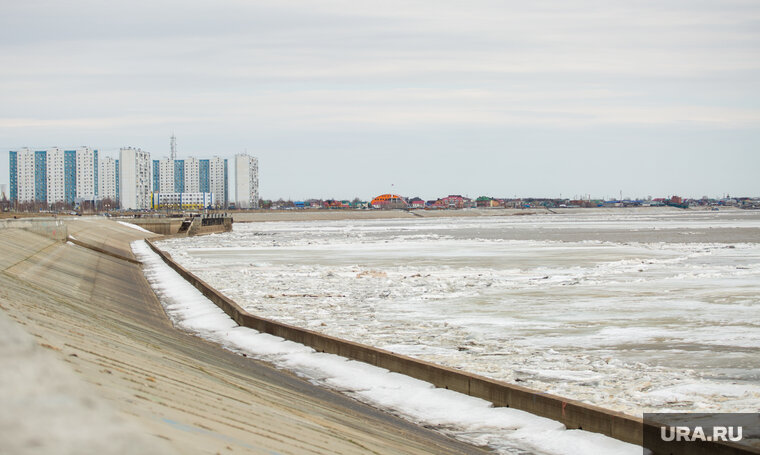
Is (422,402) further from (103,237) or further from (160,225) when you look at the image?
(160,225)

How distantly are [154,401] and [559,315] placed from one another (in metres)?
12.9

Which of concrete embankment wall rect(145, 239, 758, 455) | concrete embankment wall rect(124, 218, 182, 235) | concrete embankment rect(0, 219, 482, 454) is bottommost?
concrete embankment wall rect(124, 218, 182, 235)

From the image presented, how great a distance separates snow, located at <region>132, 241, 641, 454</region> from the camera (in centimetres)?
786

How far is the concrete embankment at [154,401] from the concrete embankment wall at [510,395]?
1.22 meters

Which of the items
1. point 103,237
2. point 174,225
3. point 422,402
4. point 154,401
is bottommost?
point 174,225

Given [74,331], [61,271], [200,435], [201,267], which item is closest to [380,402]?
[74,331]

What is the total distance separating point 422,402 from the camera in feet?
31.9

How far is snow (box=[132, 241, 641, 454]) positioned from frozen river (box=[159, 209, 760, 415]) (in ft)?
3.90

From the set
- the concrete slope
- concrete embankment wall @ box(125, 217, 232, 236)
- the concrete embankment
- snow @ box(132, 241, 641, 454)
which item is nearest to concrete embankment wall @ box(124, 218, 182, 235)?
concrete embankment wall @ box(125, 217, 232, 236)

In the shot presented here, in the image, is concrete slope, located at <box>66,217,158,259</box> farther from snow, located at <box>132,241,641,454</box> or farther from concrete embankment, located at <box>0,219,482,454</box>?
concrete embankment, located at <box>0,219,482,454</box>

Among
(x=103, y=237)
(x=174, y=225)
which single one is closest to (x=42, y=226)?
(x=103, y=237)

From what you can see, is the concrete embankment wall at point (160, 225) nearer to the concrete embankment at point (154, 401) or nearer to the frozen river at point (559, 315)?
the frozen river at point (559, 315)

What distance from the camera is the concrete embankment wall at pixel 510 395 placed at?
7492 mm

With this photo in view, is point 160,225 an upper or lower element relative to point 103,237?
lower
